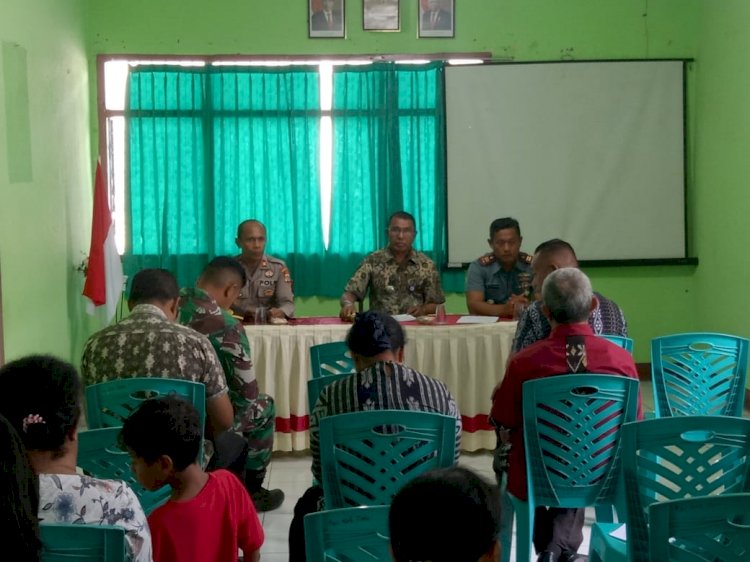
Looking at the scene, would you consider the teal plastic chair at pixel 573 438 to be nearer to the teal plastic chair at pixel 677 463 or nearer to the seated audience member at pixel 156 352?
the teal plastic chair at pixel 677 463

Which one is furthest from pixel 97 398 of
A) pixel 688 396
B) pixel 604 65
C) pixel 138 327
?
pixel 604 65

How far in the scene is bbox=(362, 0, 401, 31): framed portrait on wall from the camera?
23.1 feet

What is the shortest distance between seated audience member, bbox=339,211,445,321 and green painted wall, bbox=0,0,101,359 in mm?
1850

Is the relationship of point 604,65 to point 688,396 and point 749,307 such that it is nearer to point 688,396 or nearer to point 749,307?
point 749,307

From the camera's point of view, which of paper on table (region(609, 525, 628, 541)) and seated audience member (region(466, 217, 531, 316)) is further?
seated audience member (region(466, 217, 531, 316))

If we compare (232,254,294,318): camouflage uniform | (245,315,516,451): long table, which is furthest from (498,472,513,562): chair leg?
(232,254,294,318): camouflage uniform

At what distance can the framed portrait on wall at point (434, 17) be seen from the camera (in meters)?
7.05

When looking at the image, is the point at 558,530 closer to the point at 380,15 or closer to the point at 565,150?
the point at 565,150

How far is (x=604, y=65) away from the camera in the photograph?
7.10 meters

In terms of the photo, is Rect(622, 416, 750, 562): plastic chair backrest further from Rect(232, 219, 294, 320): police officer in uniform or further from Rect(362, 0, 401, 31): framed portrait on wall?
Rect(362, 0, 401, 31): framed portrait on wall

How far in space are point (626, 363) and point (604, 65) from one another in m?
4.48

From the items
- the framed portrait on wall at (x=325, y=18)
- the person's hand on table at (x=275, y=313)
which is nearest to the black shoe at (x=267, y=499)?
the person's hand on table at (x=275, y=313)

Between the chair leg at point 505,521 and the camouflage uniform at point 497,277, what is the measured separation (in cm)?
240

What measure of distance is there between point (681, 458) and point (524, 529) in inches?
29.7
